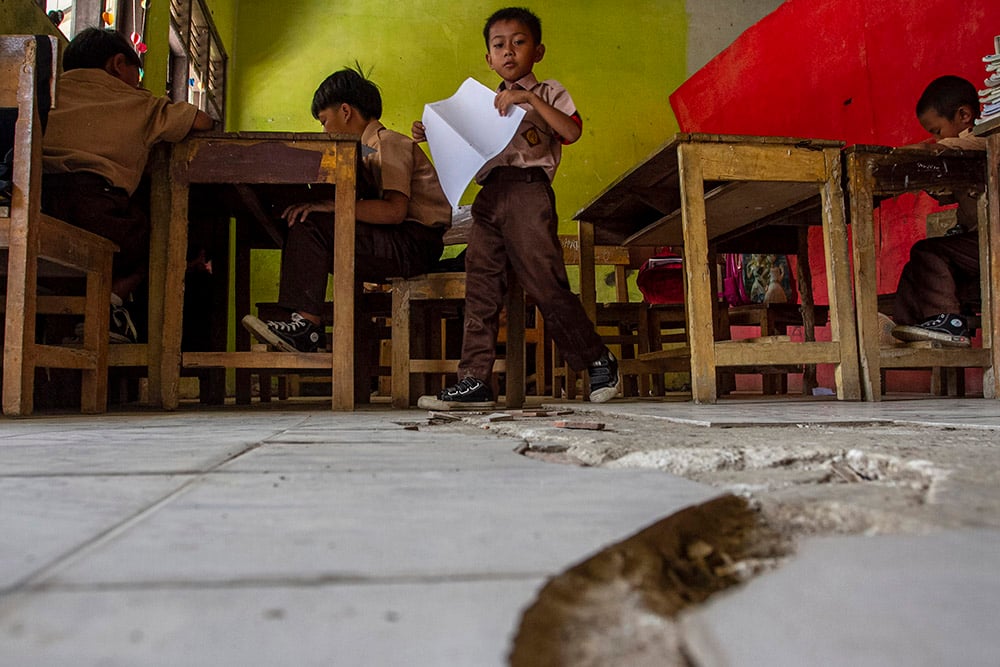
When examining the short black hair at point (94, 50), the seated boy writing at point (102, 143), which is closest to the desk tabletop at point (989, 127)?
the seated boy writing at point (102, 143)

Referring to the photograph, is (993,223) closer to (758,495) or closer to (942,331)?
(942,331)

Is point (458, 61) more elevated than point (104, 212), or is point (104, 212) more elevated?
point (458, 61)

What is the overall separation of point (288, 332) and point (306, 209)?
0.41 metres

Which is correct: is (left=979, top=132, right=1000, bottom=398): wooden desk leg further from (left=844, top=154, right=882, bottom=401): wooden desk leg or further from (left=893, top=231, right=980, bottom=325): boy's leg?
(left=844, top=154, right=882, bottom=401): wooden desk leg

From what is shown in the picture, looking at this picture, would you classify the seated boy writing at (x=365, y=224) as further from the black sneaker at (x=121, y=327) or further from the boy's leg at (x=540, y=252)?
the black sneaker at (x=121, y=327)

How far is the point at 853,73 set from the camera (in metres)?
5.09

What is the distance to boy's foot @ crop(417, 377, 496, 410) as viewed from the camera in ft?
7.31

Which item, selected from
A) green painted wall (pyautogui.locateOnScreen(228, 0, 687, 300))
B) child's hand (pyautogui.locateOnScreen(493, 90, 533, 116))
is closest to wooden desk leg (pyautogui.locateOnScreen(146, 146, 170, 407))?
child's hand (pyautogui.locateOnScreen(493, 90, 533, 116))

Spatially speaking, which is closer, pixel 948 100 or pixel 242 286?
pixel 242 286

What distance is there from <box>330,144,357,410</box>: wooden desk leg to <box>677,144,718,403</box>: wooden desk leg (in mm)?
1036

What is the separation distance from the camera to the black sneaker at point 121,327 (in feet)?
8.03

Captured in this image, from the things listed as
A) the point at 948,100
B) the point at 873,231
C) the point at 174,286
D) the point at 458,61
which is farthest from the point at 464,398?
the point at 458,61

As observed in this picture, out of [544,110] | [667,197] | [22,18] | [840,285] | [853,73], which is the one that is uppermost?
[853,73]

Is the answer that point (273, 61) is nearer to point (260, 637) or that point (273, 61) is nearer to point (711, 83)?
point (711, 83)
